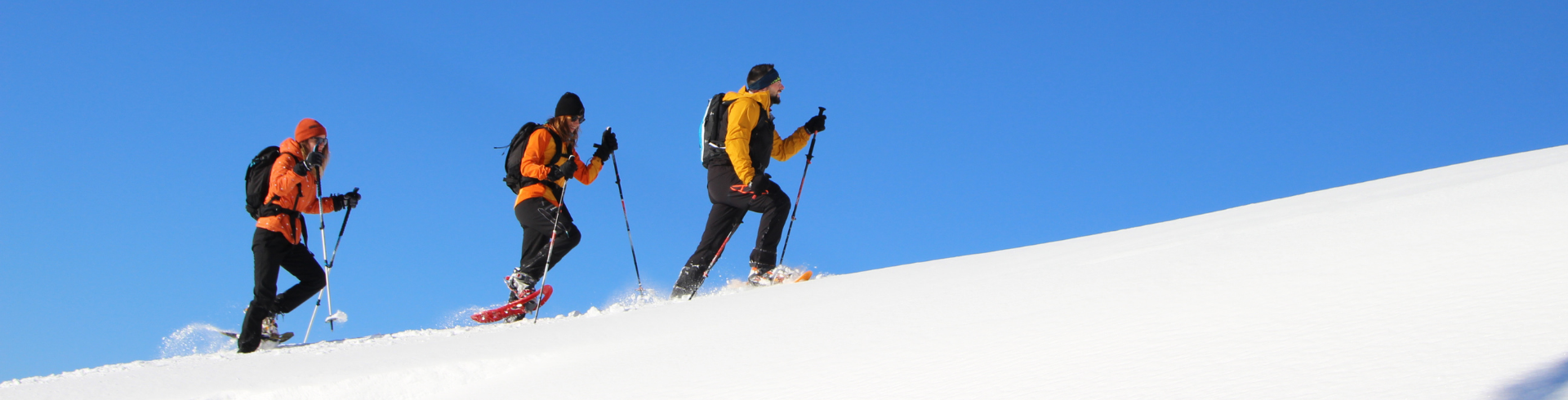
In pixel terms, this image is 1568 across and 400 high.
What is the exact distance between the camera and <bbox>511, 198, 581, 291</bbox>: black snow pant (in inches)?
281

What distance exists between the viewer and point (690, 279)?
273 inches

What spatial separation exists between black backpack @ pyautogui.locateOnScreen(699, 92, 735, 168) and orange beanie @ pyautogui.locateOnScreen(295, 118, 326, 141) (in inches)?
105

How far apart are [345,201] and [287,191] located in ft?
2.38

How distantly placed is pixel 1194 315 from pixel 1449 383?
1.07m

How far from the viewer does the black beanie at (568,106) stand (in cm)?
Result: 728

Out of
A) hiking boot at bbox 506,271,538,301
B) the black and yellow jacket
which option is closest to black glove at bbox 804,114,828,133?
the black and yellow jacket

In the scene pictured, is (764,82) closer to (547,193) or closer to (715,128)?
(715,128)

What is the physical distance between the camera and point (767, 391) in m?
3.00

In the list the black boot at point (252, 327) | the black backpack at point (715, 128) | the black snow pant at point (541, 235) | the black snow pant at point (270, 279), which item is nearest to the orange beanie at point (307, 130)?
the black snow pant at point (270, 279)

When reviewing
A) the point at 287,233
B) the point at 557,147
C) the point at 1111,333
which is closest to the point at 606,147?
the point at 557,147

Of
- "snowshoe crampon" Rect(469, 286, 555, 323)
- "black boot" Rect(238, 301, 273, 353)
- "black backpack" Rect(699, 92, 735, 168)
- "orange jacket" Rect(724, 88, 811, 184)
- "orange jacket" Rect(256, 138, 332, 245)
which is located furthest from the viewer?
"snowshoe crampon" Rect(469, 286, 555, 323)

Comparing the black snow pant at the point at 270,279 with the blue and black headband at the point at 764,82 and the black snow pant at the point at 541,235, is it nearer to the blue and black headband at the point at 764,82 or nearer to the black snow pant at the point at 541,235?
the black snow pant at the point at 541,235

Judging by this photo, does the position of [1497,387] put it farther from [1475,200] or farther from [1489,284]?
[1475,200]

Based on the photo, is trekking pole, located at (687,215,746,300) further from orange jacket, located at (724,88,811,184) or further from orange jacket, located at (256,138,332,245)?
orange jacket, located at (256,138,332,245)
